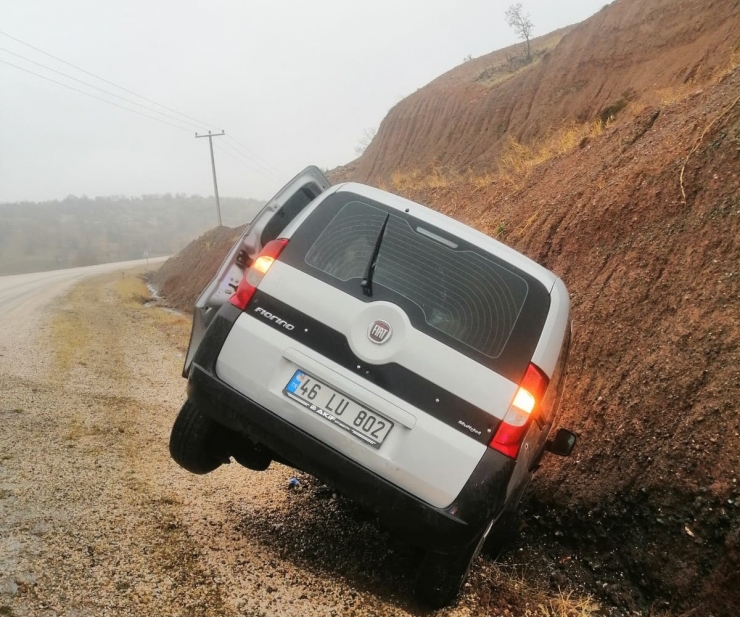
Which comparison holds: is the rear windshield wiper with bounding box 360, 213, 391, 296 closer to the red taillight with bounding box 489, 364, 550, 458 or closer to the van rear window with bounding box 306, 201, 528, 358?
the van rear window with bounding box 306, 201, 528, 358

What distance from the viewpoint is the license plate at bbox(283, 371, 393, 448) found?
9.88 feet

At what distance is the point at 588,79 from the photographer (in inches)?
745

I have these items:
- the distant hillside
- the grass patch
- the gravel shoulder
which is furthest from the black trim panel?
the distant hillside

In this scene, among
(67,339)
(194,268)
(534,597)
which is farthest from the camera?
(194,268)

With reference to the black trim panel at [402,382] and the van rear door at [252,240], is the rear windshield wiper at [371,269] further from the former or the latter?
the van rear door at [252,240]

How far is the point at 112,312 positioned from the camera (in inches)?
692

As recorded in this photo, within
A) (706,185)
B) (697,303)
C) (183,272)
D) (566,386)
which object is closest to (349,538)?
(566,386)

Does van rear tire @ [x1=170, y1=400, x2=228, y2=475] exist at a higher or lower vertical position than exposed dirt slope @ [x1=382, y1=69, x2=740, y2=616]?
lower

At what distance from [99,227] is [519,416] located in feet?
352

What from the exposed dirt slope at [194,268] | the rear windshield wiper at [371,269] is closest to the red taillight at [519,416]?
the rear windshield wiper at [371,269]

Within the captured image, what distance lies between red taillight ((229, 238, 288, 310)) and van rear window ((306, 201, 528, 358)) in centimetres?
19

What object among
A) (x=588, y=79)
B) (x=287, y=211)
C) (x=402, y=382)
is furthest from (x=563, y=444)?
(x=588, y=79)

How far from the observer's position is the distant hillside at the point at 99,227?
6362cm

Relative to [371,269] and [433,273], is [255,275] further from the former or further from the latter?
[433,273]
